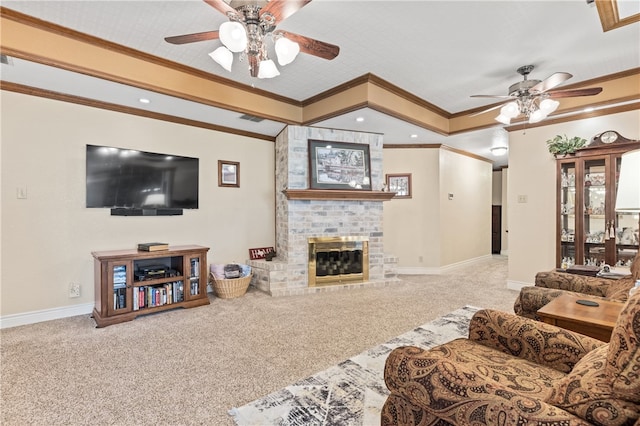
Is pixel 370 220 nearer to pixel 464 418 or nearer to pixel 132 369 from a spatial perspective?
pixel 132 369

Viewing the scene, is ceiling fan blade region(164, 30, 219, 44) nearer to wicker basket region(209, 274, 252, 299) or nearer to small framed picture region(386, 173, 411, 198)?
wicker basket region(209, 274, 252, 299)

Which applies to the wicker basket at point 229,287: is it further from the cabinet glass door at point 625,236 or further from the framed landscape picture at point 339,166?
the cabinet glass door at point 625,236

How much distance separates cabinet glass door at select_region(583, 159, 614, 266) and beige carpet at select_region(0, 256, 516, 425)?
1116 mm

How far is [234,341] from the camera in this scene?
2.78 metres

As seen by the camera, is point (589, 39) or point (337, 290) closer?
point (589, 39)

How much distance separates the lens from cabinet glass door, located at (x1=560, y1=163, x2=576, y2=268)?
3950mm

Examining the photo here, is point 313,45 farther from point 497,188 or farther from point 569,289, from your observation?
point 497,188

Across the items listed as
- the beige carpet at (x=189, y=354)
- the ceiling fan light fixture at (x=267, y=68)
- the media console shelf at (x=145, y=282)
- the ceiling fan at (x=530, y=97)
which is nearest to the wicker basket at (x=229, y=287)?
the beige carpet at (x=189, y=354)

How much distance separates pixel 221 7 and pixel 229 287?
10.6 feet

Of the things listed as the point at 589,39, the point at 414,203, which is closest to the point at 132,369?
the point at 589,39

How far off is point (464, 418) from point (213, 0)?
7.37 feet

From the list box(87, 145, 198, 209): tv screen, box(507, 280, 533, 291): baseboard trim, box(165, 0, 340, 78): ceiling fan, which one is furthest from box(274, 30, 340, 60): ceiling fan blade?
box(507, 280, 533, 291): baseboard trim

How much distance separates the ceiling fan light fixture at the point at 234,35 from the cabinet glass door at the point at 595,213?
4222mm

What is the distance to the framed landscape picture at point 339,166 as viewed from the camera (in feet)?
15.3
